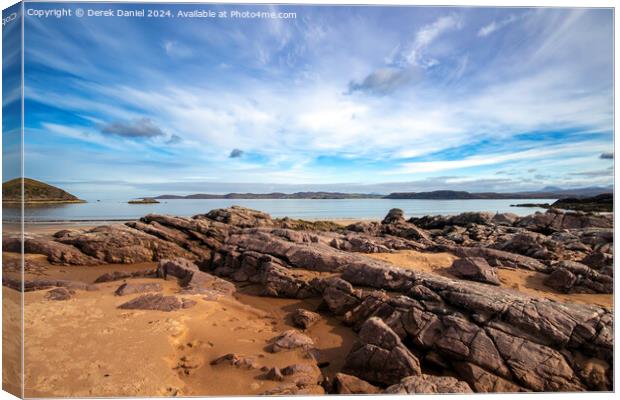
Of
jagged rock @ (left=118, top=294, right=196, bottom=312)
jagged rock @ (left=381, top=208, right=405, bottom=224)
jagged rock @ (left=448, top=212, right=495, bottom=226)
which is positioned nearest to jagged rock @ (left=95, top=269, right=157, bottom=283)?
jagged rock @ (left=118, top=294, right=196, bottom=312)

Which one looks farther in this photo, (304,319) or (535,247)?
(535,247)

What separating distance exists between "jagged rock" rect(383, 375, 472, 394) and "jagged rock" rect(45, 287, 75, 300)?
9.33 meters

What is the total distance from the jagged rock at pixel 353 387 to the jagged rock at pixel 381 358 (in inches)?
11.4

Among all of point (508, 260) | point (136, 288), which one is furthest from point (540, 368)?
point (136, 288)

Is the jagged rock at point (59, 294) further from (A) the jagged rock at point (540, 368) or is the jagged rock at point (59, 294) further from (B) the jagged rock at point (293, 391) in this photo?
(A) the jagged rock at point (540, 368)

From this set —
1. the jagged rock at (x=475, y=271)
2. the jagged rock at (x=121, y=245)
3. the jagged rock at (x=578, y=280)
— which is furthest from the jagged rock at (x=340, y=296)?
the jagged rock at (x=121, y=245)

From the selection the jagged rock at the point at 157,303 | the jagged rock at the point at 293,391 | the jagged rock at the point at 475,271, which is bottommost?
the jagged rock at the point at 293,391

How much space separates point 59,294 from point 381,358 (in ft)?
30.9

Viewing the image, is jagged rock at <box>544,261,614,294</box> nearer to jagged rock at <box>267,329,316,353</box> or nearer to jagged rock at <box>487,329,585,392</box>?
jagged rock at <box>487,329,585,392</box>

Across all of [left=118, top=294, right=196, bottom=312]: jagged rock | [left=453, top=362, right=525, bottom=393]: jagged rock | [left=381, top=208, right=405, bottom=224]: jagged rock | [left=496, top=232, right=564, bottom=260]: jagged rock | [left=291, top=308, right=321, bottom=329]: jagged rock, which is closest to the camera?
[left=453, top=362, right=525, bottom=393]: jagged rock

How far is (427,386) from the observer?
5.18 metres

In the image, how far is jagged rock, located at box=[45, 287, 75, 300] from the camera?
8742mm

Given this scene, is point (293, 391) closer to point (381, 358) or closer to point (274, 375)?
point (274, 375)

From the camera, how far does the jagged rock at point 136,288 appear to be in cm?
955
